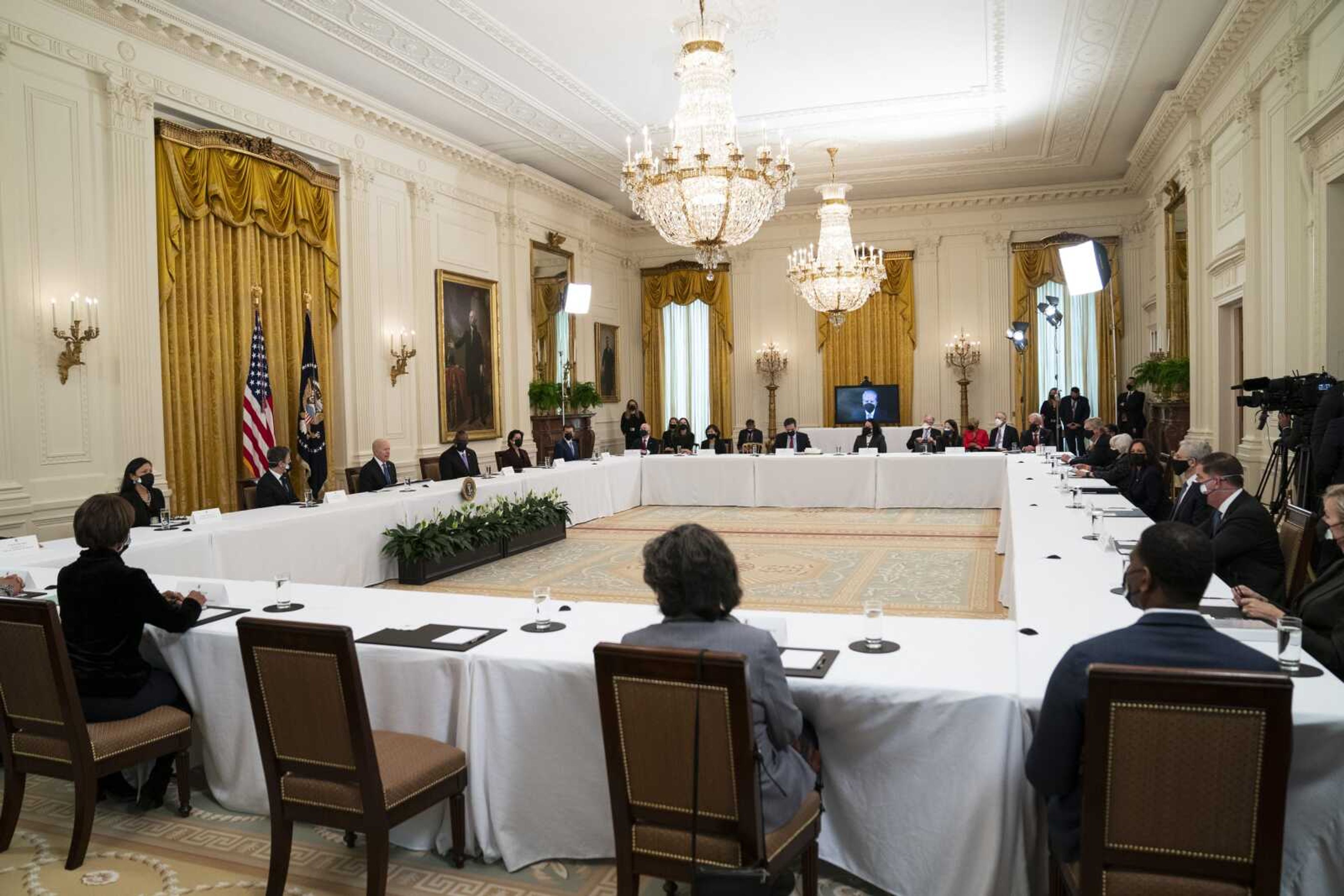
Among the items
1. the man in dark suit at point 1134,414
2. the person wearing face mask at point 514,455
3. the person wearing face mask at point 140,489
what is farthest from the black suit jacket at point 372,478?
the man in dark suit at point 1134,414

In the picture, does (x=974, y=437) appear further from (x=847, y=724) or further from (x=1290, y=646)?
(x=847, y=724)

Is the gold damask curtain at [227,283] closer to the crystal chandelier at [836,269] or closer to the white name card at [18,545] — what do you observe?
the white name card at [18,545]

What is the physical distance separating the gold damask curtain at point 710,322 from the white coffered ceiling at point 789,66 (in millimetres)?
4243

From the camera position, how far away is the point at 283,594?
393 centimetres

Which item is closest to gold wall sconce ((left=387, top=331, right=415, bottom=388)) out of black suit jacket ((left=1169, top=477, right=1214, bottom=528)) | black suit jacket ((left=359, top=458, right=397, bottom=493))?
black suit jacket ((left=359, top=458, right=397, bottom=493))

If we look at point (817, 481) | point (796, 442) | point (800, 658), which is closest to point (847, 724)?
point (800, 658)

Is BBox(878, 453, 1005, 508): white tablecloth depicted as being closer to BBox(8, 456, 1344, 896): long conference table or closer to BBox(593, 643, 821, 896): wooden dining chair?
BBox(8, 456, 1344, 896): long conference table

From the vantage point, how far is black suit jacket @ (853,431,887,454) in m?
14.6

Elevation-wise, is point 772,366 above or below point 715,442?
above

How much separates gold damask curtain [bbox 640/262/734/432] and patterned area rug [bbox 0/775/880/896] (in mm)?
15308

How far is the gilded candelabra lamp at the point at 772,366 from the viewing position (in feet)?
59.2

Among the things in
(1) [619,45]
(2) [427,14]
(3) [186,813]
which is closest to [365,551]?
(3) [186,813]

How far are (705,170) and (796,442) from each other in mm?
7677

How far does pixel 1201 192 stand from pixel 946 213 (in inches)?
233
